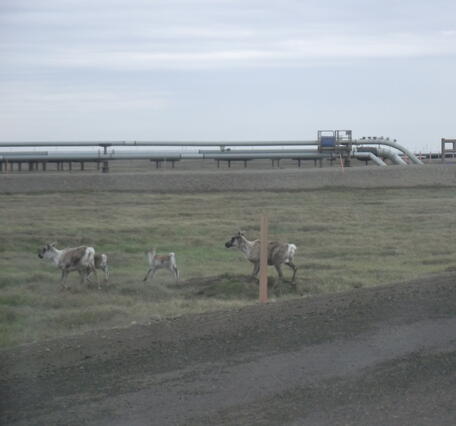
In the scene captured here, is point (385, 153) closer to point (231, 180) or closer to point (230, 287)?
point (231, 180)

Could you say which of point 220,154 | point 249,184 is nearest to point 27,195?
point 249,184

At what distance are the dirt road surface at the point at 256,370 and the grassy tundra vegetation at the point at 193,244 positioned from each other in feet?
6.44

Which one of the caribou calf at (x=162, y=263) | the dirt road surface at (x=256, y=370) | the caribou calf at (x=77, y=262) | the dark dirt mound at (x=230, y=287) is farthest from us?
the caribou calf at (x=162, y=263)

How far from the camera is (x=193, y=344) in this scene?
983 centimetres

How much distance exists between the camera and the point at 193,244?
22.6 meters

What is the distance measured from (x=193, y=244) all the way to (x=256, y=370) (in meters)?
13.9

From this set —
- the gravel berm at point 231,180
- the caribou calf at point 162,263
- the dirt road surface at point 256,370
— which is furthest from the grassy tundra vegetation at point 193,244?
the gravel berm at point 231,180

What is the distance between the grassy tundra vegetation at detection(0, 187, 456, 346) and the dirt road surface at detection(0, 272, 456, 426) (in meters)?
1.96

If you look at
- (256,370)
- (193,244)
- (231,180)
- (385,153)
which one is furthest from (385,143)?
(256,370)

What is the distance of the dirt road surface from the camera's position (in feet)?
24.6

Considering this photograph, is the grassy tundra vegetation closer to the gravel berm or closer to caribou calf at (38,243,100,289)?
caribou calf at (38,243,100,289)

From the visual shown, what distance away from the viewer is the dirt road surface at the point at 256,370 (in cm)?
751

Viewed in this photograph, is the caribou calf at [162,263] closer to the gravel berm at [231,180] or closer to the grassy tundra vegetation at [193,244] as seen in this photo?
the grassy tundra vegetation at [193,244]

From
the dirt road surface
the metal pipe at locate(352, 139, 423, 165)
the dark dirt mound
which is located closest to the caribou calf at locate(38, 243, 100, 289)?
the dark dirt mound
